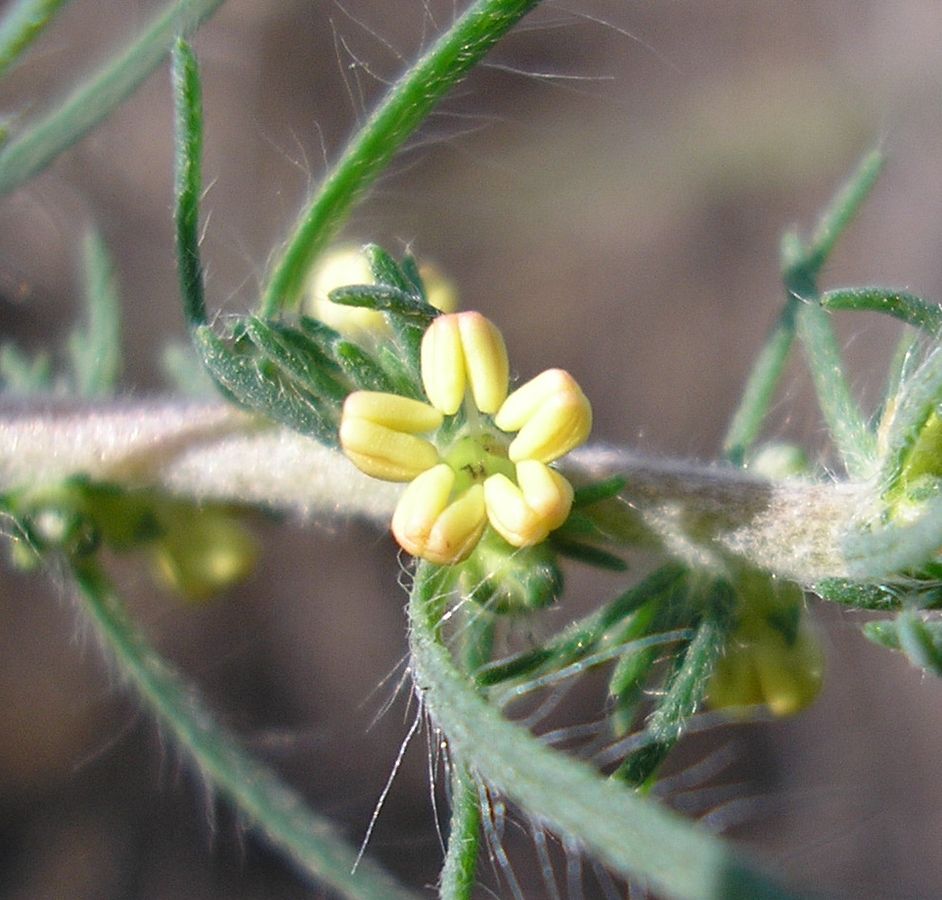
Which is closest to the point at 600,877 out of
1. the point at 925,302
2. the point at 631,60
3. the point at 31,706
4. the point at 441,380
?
the point at 441,380

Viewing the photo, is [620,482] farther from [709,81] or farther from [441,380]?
[709,81]

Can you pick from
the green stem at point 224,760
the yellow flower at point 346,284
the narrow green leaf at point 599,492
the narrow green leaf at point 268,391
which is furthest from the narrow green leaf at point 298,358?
the green stem at point 224,760

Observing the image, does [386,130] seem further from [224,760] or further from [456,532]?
[224,760]

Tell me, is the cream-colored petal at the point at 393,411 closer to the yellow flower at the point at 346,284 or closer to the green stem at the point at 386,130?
the green stem at the point at 386,130

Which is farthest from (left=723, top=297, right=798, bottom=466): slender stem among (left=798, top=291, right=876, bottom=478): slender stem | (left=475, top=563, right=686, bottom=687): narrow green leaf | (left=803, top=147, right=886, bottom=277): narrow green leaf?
(left=475, top=563, right=686, bottom=687): narrow green leaf

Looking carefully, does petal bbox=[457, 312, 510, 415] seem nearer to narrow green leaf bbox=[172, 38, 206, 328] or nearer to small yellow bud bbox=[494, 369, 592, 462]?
small yellow bud bbox=[494, 369, 592, 462]

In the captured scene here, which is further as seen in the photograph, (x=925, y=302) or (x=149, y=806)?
(x=149, y=806)
